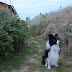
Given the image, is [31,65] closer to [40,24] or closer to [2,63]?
[2,63]

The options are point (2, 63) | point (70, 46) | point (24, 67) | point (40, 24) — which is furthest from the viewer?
point (40, 24)

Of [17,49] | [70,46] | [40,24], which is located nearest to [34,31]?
Result: [40,24]

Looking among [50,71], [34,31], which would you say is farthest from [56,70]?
[34,31]

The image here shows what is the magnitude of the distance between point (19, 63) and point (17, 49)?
1.33 m

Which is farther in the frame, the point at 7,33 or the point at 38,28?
the point at 38,28

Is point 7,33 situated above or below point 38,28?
below

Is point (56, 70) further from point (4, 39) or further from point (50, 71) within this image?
point (4, 39)

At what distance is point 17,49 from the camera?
5508 millimetres

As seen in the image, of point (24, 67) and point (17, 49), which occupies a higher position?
point (17, 49)

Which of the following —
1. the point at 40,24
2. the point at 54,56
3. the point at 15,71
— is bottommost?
the point at 15,71

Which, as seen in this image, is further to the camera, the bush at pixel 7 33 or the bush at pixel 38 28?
the bush at pixel 38 28

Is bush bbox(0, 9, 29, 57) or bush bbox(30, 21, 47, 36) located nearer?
bush bbox(0, 9, 29, 57)

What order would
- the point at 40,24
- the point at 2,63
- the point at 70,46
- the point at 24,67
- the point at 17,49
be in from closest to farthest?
the point at 24,67, the point at 2,63, the point at 70,46, the point at 17,49, the point at 40,24

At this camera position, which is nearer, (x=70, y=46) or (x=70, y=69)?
(x=70, y=69)
